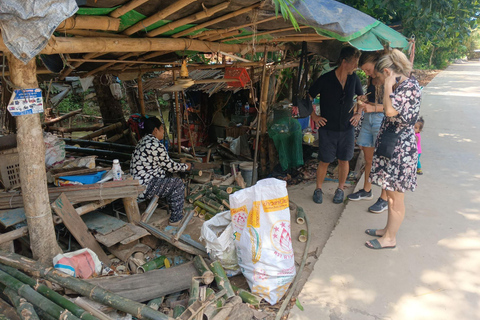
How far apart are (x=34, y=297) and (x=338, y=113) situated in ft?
13.1

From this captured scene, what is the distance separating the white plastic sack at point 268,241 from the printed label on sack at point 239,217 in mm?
35

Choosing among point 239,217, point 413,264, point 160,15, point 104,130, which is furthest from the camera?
point 104,130

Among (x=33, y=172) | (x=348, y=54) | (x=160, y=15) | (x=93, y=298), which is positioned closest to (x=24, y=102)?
(x=33, y=172)

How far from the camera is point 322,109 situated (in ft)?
15.3

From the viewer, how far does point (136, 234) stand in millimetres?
3537

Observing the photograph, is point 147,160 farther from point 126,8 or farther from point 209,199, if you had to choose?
point 126,8

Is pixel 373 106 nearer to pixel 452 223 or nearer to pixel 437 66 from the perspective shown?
pixel 452 223

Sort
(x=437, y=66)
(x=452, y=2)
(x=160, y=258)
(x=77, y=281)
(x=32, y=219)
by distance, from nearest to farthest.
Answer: (x=77, y=281)
(x=32, y=219)
(x=160, y=258)
(x=452, y=2)
(x=437, y=66)

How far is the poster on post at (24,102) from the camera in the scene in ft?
7.94

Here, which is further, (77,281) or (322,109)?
(322,109)

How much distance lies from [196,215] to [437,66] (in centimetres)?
2991

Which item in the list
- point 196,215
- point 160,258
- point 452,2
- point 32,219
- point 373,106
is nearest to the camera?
point 32,219

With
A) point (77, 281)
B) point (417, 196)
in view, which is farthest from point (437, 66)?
point (77, 281)

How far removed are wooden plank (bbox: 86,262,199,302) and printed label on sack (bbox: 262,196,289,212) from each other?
955 millimetres
